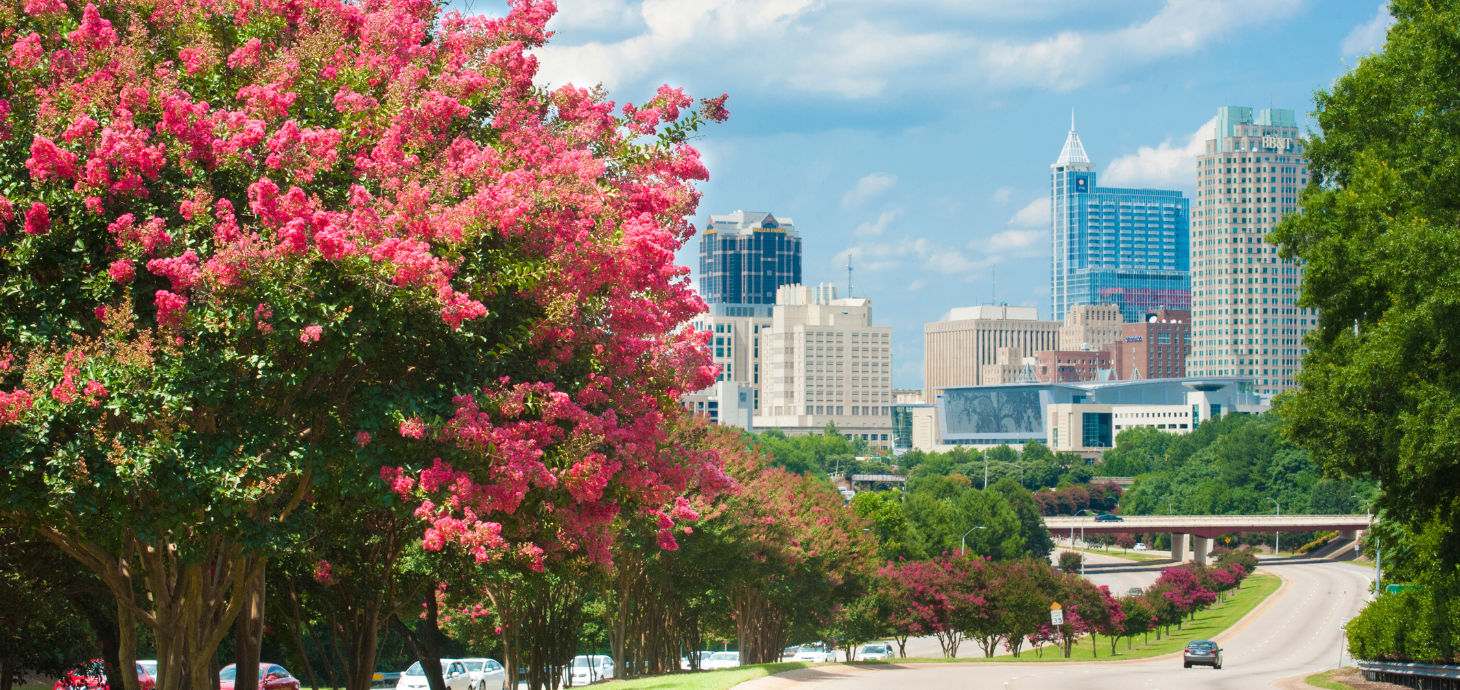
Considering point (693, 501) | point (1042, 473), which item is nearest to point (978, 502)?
point (1042, 473)

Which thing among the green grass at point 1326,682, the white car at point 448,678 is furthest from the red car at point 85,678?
the green grass at point 1326,682

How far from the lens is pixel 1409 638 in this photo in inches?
1025

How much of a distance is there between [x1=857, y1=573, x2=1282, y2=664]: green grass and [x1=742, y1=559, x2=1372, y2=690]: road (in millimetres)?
1816

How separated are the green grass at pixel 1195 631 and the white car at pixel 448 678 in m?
39.3

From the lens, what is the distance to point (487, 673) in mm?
38469

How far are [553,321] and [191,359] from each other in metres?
3.10

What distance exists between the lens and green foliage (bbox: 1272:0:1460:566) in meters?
19.9

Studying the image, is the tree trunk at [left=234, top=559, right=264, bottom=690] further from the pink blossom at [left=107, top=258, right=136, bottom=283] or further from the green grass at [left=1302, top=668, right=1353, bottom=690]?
the green grass at [left=1302, top=668, right=1353, bottom=690]

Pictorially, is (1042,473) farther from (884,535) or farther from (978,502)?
(884,535)

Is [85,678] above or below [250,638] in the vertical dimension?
below

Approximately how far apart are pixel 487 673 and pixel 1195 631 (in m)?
65.9

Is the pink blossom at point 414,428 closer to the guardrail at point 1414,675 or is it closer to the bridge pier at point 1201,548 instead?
the guardrail at point 1414,675

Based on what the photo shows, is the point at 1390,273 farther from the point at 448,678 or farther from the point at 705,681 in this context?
the point at 448,678

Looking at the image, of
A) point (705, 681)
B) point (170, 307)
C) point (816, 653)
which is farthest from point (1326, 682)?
point (816, 653)
